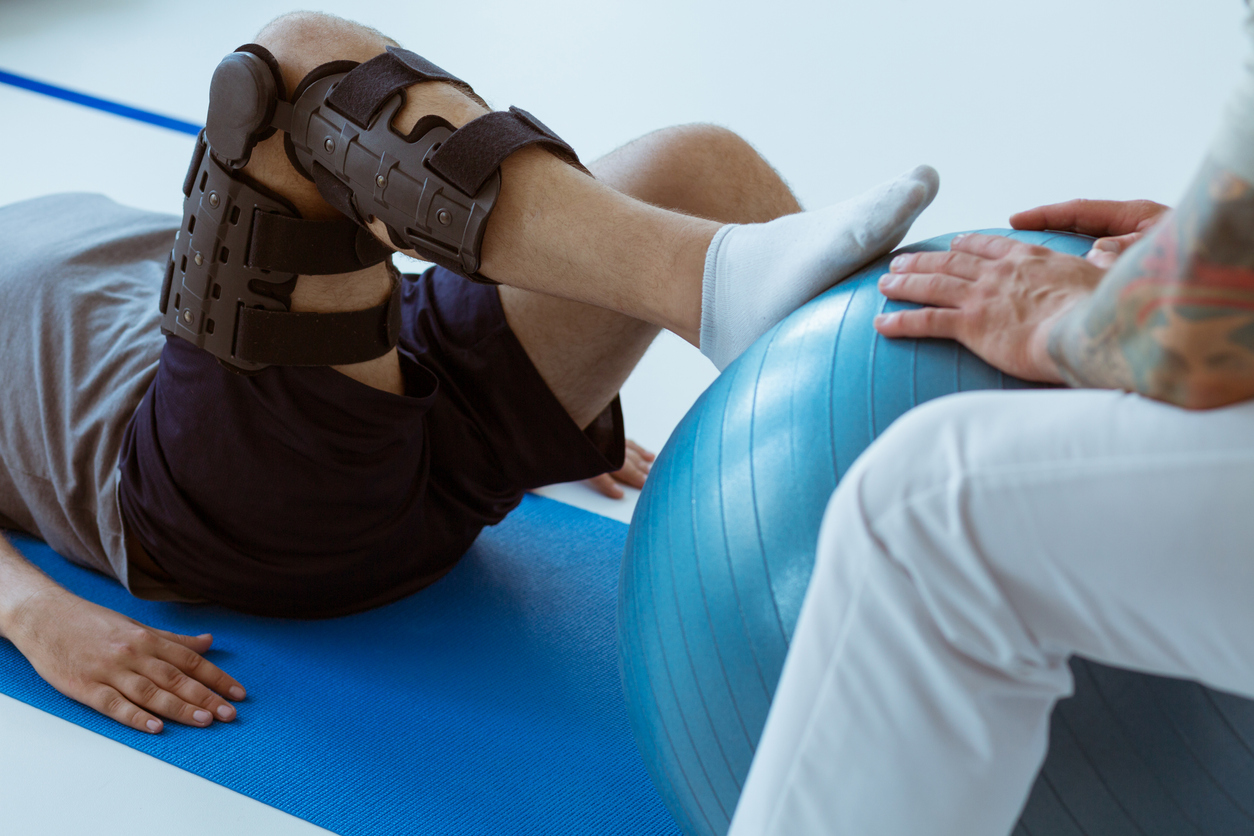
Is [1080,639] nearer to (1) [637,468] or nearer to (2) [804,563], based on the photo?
(2) [804,563]

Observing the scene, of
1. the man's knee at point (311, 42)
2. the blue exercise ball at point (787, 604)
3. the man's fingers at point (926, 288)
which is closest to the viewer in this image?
the blue exercise ball at point (787, 604)

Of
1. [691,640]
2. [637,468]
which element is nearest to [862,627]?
[691,640]

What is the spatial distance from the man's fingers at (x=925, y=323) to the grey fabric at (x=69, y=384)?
1044mm

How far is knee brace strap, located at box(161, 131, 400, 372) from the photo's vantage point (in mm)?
1215

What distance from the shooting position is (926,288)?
944mm

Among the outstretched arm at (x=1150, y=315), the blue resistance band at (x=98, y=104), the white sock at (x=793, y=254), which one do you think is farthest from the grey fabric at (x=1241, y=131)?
the blue resistance band at (x=98, y=104)

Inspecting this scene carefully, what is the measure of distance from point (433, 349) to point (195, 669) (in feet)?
1.69

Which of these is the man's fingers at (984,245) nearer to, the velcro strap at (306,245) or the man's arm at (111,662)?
the velcro strap at (306,245)

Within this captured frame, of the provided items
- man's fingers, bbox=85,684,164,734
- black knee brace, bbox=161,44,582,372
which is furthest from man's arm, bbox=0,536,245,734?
black knee brace, bbox=161,44,582,372

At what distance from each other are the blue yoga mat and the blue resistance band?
2.46 metres

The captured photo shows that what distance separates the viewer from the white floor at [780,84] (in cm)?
324

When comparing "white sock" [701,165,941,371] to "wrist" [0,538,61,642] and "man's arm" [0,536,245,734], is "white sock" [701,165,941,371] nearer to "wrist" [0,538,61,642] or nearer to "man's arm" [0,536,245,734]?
"man's arm" [0,536,245,734]

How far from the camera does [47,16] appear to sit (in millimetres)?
4645

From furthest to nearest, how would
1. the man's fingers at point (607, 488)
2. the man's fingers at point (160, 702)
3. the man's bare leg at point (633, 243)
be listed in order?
the man's fingers at point (607, 488) < the man's fingers at point (160, 702) < the man's bare leg at point (633, 243)
